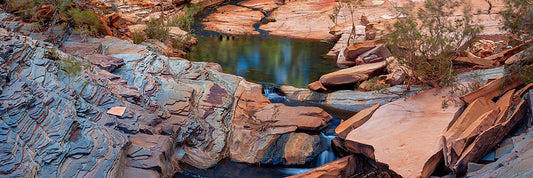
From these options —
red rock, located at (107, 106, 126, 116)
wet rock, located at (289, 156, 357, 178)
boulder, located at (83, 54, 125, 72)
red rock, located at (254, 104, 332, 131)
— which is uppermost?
boulder, located at (83, 54, 125, 72)

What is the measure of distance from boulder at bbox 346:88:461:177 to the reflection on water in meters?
3.73

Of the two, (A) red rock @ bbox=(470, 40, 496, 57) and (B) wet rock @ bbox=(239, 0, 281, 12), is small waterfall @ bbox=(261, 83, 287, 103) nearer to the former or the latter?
(A) red rock @ bbox=(470, 40, 496, 57)

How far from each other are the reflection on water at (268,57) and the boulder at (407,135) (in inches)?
147

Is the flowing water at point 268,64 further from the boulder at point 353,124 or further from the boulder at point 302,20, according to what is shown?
the boulder at point 302,20

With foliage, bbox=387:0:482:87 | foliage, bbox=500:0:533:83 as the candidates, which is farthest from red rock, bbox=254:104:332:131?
foliage, bbox=500:0:533:83

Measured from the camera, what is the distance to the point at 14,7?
10039 mm

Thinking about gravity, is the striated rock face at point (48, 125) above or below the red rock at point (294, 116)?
above

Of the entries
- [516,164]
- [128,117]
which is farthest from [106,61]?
[516,164]

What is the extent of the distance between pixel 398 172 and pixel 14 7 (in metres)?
9.58

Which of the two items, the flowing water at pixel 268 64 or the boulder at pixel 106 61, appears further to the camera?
the boulder at pixel 106 61

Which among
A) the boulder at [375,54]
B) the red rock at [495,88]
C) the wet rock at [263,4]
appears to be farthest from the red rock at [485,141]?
the wet rock at [263,4]

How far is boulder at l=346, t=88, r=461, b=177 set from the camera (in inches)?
216

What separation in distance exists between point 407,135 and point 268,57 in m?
7.74

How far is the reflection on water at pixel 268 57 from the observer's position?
11.3m
